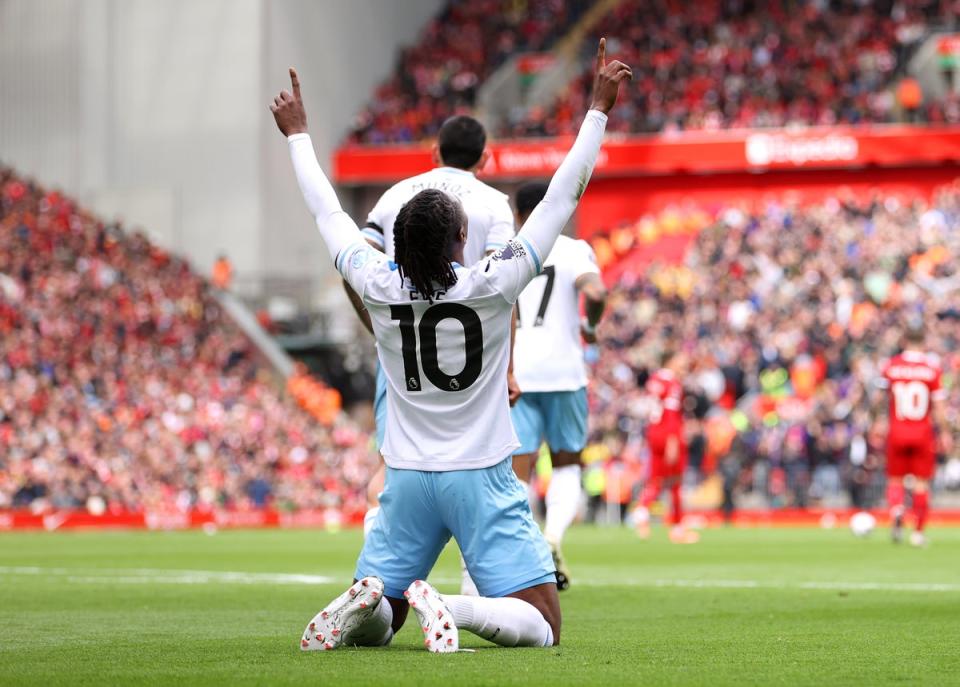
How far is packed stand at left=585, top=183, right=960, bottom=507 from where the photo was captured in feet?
Answer: 84.8

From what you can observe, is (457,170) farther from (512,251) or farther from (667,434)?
(667,434)

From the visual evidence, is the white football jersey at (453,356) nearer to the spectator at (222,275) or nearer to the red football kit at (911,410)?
the red football kit at (911,410)

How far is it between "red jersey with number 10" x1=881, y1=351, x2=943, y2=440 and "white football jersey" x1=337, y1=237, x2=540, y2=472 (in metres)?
11.9

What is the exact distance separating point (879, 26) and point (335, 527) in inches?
867

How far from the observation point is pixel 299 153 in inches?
252

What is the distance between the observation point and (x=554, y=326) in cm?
1006

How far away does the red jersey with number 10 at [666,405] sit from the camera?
798 inches

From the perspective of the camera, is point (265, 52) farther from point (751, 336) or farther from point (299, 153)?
point (299, 153)

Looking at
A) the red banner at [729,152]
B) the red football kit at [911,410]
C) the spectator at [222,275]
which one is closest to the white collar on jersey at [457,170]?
the red football kit at [911,410]

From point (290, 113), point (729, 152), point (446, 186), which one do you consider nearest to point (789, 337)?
point (729, 152)

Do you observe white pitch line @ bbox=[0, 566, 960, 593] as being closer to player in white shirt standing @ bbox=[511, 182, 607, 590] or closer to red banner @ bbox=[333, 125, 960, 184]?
player in white shirt standing @ bbox=[511, 182, 607, 590]

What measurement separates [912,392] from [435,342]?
40.1 feet

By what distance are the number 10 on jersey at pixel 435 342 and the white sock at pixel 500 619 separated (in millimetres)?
804

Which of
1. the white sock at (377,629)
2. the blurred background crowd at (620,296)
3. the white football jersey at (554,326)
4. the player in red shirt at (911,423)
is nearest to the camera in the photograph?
the white sock at (377,629)
